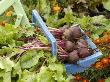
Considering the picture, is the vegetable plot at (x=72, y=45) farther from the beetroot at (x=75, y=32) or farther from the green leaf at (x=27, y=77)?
the green leaf at (x=27, y=77)

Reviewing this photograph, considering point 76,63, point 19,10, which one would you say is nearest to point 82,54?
point 76,63

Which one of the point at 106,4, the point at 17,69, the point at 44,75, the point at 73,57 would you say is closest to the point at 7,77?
the point at 17,69

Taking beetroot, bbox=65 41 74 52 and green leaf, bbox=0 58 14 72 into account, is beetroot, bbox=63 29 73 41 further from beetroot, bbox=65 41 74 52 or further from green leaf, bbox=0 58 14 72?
green leaf, bbox=0 58 14 72

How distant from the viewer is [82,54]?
189cm

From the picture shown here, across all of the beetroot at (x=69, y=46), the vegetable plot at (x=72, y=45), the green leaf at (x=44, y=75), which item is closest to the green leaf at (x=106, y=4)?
the vegetable plot at (x=72, y=45)

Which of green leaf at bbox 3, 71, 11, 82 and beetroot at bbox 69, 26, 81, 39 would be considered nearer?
green leaf at bbox 3, 71, 11, 82

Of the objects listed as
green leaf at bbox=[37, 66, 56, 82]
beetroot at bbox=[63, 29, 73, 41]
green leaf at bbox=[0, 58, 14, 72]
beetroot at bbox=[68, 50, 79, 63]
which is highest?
beetroot at bbox=[63, 29, 73, 41]

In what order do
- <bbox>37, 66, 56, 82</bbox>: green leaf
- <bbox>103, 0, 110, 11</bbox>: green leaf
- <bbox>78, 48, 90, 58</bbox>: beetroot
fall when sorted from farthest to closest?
<bbox>103, 0, 110, 11</bbox>: green leaf, <bbox>78, 48, 90, 58</bbox>: beetroot, <bbox>37, 66, 56, 82</bbox>: green leaf

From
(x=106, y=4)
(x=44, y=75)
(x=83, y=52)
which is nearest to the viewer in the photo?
(x=44, y=75)

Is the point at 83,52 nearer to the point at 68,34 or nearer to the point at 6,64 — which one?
the point at 68,34

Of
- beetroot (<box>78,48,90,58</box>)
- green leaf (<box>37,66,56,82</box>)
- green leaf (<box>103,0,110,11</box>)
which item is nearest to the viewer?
green leaf (<box>37,66,56,82</box>)

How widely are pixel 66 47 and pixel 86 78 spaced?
0.48 metres

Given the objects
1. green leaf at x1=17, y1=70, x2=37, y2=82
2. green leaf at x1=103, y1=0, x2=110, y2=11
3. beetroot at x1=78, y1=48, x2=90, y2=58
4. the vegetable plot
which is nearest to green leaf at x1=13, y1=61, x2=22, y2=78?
green leaf at x1=17, y1=70, x2=37, y2=82

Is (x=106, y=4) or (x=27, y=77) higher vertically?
(x=106, y=4)
